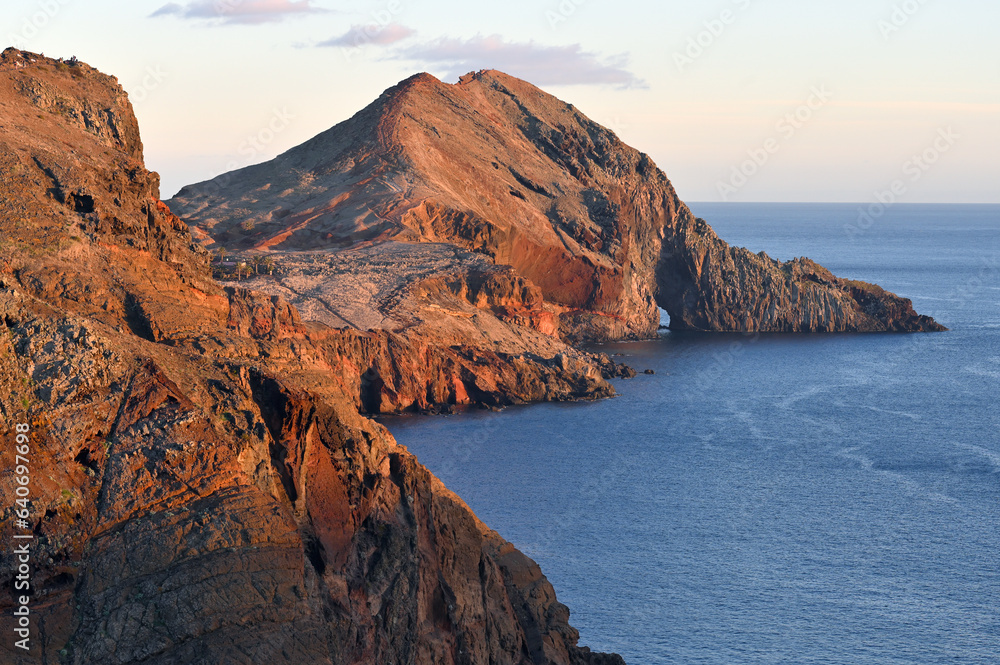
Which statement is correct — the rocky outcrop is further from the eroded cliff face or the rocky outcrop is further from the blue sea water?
the eroded cliff face

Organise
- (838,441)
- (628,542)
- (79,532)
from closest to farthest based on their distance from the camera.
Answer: (79,532) → (628,542) → (838,441)

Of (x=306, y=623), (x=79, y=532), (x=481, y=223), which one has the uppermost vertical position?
(x=481, y=223)

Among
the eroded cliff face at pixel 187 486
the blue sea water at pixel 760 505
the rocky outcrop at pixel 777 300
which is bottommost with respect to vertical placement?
the blue sea water at pixel 760 505

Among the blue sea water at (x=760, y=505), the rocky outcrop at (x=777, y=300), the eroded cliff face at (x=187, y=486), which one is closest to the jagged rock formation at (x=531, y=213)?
the rocky outcrop at (x=777, y=300)

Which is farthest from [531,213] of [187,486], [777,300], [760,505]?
[187,486]

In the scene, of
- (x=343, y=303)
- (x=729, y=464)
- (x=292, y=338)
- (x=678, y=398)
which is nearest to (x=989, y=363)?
(x=678, y=398)

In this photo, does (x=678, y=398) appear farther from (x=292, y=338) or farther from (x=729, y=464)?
(x=292, y=338)

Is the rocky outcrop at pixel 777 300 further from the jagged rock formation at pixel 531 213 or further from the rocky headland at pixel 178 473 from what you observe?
the rocky headland at pixel 178 473
